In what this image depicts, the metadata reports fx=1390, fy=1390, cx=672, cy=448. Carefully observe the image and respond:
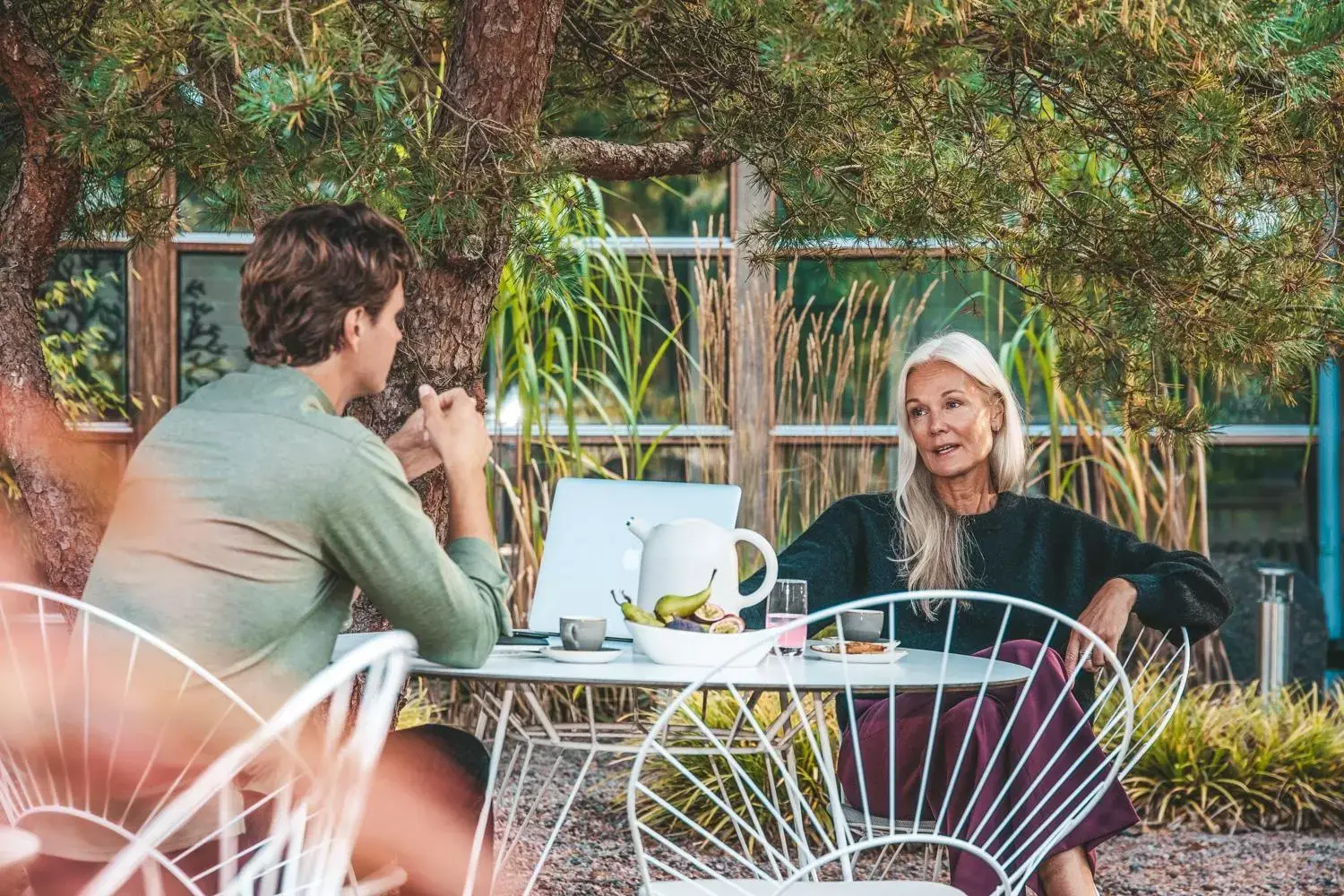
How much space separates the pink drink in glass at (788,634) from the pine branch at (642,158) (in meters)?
0.92

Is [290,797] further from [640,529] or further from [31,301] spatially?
[31,301]

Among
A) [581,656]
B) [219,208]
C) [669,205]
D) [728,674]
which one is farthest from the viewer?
[669,205]

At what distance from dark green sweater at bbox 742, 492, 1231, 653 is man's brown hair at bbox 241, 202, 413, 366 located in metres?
1.03

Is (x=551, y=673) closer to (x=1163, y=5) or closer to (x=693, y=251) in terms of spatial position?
(x=1163, y=5)

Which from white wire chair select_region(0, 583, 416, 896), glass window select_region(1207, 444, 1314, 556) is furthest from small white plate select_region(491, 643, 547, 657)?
glass window select_region(1207, 444, 1314, 556)

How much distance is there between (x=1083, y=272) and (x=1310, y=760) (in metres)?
1.88

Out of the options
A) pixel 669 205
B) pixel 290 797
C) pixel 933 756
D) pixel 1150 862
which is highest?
pixel 669 205

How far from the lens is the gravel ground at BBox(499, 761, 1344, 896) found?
309 cm

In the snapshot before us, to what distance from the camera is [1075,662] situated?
6.76ft

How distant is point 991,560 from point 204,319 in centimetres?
317

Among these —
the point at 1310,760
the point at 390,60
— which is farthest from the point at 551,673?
the point at 1310,760

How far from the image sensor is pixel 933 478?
2.61 m

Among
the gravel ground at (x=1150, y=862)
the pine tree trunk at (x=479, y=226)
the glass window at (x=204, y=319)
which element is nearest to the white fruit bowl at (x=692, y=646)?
the pine tree trunk at (x=479, y=226)

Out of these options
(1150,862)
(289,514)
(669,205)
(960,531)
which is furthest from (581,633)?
(669,205)
